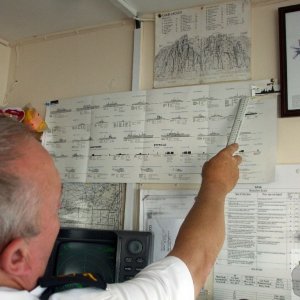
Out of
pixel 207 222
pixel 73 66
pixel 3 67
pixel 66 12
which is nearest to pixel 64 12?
pixel 66 12

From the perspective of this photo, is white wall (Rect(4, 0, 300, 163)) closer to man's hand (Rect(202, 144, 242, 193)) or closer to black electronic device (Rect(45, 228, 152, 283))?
man's hand (Rect(202, 144, 242, 193))

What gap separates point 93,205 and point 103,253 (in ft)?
0.65

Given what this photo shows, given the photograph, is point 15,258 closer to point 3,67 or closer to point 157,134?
point 157,134

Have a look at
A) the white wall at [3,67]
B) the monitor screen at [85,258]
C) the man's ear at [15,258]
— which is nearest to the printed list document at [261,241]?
the monitor screen at [85,258]

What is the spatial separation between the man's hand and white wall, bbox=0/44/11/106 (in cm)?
→ 104

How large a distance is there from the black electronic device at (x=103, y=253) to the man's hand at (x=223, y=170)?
29 centimetres

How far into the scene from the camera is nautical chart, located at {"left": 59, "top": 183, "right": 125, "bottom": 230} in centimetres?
140

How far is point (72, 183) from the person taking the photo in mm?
1500

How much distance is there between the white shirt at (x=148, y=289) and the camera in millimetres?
663

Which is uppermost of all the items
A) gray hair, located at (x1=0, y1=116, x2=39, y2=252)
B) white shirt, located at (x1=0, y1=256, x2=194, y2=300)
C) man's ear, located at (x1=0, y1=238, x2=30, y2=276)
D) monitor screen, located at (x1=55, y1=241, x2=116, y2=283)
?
gray hair, located at (x1=0, y1=116, x2=39, y2=252)

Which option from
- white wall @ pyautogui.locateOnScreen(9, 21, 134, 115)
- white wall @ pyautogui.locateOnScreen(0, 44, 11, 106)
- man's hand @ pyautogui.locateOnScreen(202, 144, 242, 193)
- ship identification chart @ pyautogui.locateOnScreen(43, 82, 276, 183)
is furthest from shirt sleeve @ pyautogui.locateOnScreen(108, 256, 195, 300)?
white wall @ pyautogui.locateOnScreen(0, 44, 11, 106)

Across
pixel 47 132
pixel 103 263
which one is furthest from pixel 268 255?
pixel 47 132

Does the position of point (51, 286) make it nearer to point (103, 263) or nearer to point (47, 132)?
point (103, 263)

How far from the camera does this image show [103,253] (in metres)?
1.31
